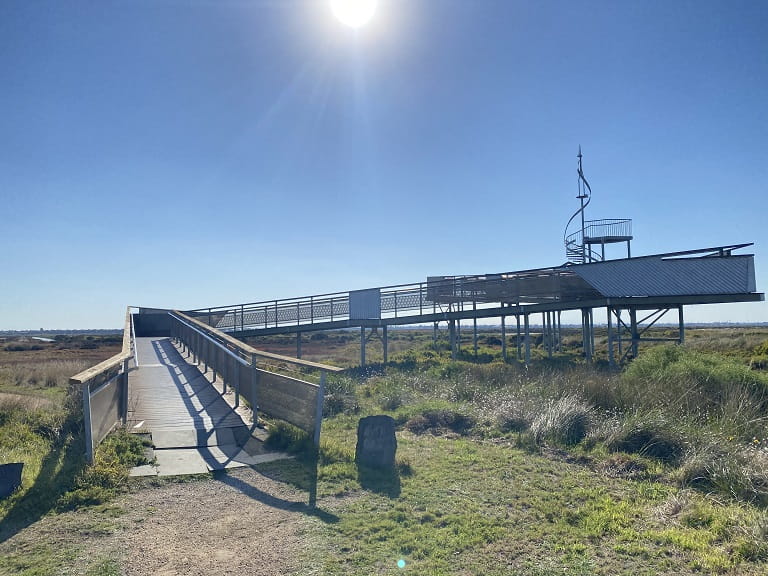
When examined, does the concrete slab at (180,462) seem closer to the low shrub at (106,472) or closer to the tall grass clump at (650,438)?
the low shrub at (106,472)

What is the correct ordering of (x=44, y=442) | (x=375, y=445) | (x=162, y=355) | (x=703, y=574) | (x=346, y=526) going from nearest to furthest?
(x=703, y=574), (x=346, y=526), (x=375, y=445), (x=44, y=442), (x=162, y=355)

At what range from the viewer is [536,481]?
255 inches

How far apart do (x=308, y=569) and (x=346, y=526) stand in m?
0.88

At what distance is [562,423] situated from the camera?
8.77 meters

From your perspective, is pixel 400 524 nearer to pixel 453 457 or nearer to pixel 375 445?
pixel 375 445

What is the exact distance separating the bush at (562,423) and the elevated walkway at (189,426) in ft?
13.1

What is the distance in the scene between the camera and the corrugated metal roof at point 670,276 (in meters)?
18.9

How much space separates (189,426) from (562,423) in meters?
5.69

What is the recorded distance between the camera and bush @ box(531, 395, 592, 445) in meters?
8.49

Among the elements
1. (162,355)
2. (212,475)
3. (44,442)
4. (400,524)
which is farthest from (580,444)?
(162,355)

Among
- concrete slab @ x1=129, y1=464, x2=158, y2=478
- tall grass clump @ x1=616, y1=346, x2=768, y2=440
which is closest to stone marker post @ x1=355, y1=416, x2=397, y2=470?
concrete slab @ x1=129, y1=464, x2=158, y2=478

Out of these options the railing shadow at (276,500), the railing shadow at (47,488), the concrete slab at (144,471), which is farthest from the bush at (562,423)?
the railing shadow at (47,488)

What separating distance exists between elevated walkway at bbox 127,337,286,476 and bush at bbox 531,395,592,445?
3988 mm

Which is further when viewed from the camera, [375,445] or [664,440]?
[664,440]
